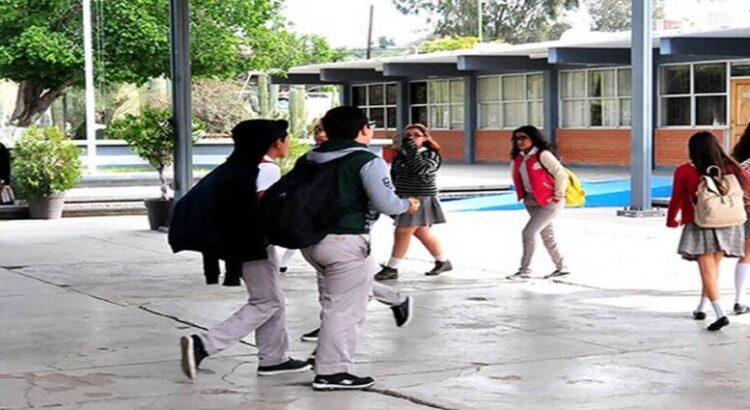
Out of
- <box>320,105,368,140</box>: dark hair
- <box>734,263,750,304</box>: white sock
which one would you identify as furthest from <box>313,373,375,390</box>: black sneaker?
<box>734,263,750,304</box>: white sock

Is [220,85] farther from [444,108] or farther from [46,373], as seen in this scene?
[46,373]

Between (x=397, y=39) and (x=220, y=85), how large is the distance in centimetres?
4118

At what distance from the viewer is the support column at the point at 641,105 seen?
20406 millimetres

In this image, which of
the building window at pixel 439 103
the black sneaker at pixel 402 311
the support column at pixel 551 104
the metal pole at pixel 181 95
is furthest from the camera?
the building window at pixel 439 103

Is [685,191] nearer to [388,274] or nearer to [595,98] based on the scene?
[388,274]

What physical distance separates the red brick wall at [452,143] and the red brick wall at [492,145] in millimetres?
1049

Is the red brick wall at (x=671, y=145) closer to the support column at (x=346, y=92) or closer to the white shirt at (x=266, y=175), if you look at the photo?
the support column at (x=346, y=92)

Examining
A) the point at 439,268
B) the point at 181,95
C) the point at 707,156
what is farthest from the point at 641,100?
the point at 707,156

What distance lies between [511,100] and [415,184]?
30.2 metres

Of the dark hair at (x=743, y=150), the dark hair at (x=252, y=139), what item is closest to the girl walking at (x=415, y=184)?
the dark hair at (x=743, y=150)

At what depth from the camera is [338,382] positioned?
7.68 meters

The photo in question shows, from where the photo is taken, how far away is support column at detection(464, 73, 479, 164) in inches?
1742

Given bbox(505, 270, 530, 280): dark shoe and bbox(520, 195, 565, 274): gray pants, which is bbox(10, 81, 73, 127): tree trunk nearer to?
bbox(505, 270, 530, 280): dark shoe

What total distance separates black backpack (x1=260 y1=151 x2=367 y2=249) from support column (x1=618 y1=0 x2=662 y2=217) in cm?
1337
